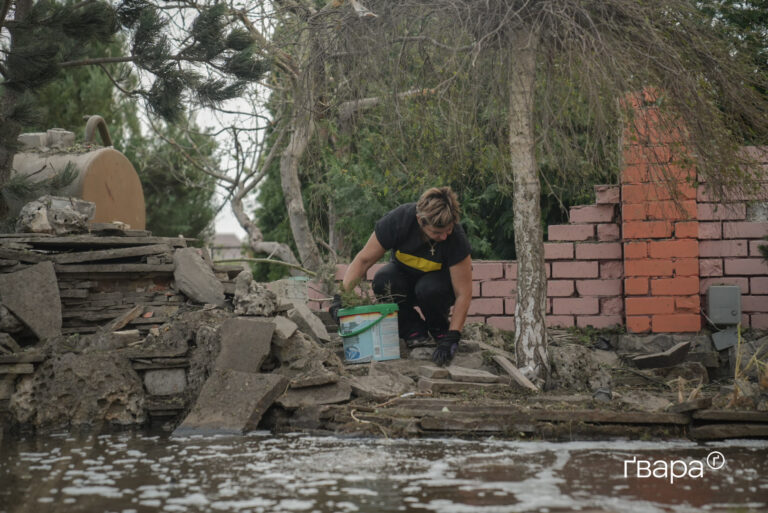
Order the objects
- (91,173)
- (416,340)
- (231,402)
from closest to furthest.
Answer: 1. (231,402)
2. (416,340)
3. (91,173)

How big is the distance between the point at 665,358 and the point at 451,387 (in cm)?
158

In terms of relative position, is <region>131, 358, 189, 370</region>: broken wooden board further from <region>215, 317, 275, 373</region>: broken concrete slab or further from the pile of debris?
<region>215, 317, 275, 373</region>: broken concrete slab

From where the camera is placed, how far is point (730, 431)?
384 centimetres

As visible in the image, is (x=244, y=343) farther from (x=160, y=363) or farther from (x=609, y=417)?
(x=609, y=417)

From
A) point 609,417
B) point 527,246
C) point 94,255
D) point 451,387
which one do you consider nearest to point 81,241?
point 94,255

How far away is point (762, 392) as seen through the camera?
155 inches

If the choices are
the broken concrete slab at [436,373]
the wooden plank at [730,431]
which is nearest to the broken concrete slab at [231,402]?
the broken concrete slab at [436,373]

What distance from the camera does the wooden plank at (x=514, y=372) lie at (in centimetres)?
466

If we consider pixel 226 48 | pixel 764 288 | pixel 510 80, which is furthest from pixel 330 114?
pixel 764 288

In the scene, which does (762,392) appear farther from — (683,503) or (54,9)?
(54,9)

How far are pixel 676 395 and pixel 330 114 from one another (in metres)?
2.88

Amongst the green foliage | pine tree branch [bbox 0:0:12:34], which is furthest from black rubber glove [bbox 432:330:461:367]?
the green foliage

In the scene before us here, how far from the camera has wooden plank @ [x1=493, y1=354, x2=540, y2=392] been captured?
4.66 metres

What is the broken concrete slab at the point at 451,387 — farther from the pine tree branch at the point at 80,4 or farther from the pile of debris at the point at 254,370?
the pine tree branch at the point at 80,4
